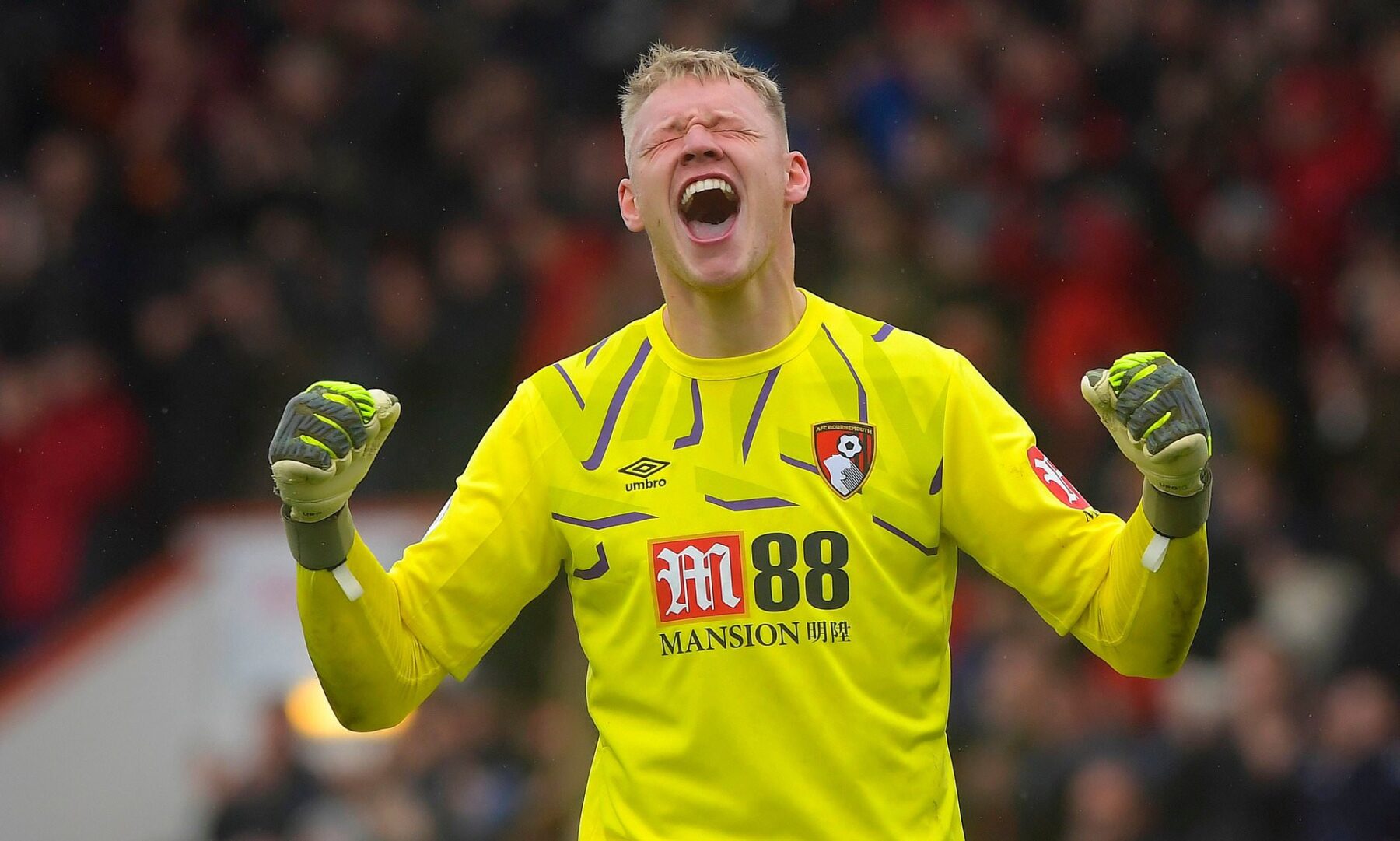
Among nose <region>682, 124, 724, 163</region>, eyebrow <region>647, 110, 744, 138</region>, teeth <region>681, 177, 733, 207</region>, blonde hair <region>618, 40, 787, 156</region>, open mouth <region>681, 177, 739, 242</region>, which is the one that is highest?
blonde hair <region>618, 40, 787, 156</region>

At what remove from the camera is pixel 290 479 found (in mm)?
3730

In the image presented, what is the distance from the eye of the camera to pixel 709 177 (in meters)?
4.12

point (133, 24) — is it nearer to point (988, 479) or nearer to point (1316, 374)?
point (1316, 374)

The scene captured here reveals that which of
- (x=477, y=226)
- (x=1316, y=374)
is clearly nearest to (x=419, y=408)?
(x=477, y=226)

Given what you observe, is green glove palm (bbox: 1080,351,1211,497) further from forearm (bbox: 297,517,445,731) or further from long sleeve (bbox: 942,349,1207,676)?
forearm (bbox: 297,517,445,731)

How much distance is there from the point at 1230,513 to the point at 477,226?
4.39 m

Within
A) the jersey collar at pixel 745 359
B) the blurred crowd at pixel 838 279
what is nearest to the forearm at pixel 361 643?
the jersey collar at pixel 745 359

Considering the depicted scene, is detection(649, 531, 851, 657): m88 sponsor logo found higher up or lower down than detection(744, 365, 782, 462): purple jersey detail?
lower down

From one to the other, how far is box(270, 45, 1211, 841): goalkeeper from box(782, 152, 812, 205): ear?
6 centimetres

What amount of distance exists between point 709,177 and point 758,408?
50 cm

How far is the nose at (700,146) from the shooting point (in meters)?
4.11

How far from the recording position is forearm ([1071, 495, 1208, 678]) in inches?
148

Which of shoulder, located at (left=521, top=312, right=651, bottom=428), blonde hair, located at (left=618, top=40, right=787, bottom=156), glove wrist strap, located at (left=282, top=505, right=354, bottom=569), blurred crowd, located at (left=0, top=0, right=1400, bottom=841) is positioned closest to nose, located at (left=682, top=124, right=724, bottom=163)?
blonde hair, located at (left=618, top=40, right=787, bottom=156)

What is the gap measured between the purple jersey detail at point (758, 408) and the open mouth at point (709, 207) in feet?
1.04
